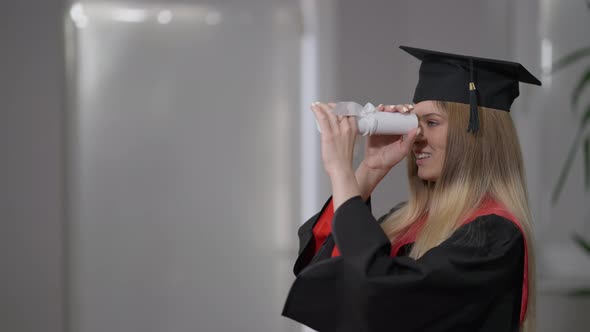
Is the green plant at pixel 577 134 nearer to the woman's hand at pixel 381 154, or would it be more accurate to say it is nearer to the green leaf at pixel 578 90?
the green leaf at pixel 578 90

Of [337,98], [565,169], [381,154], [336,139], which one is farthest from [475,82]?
[565,169]

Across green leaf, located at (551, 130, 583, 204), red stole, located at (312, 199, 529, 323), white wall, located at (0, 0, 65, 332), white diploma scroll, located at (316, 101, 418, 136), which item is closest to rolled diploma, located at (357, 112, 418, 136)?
white diploma scroll, located at (316, 101, 418, 136)

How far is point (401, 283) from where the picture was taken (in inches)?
49.8

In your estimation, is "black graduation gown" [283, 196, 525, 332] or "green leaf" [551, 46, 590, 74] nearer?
"black graduation gown" [283, 196, 525, 332]

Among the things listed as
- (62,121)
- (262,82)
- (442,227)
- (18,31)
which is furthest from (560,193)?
(18,31)

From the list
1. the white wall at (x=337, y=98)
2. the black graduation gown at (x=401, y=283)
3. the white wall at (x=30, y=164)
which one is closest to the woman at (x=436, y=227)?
the black graduation gown at (x=401, y=283)

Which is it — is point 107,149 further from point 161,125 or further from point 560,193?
point 560,193

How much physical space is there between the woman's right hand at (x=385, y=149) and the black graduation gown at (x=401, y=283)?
264 millimetres

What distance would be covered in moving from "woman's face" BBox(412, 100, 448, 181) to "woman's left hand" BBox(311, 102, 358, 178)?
0.24m

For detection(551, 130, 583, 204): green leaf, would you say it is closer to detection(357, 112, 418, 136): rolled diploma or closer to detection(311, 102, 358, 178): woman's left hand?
detection(357, 112, 418, 136): rolled diploma

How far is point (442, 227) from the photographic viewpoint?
150 centimetres

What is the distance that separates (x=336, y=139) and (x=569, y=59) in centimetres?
195

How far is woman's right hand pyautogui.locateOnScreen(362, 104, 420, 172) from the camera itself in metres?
1.55

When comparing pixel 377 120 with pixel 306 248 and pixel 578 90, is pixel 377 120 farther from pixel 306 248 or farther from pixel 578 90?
pixel 578 90
